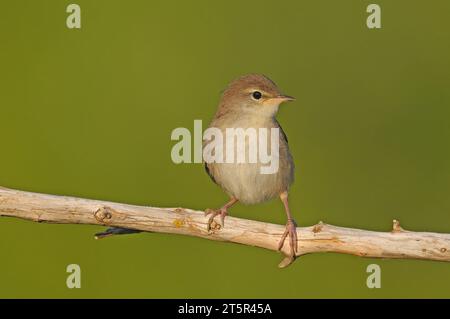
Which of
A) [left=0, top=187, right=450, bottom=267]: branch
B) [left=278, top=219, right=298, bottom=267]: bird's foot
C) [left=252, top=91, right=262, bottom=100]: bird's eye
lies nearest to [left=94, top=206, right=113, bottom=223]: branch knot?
[left=0, top=187, right=450, bottom=267]: branch

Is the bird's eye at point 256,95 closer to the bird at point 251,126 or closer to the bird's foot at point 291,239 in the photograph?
the bird at point 251,126

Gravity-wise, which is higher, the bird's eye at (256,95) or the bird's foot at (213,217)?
the bird's eye at (256,95)

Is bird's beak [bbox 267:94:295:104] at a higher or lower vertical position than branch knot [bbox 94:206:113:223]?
higher

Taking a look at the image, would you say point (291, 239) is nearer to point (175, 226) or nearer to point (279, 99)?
point (175, 226)

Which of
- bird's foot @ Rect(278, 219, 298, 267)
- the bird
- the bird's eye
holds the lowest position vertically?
bird's foot @ Rect(278, 219, 298, 267)

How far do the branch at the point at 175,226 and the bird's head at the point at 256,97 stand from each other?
1.00m

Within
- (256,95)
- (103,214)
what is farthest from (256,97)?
(103,214)

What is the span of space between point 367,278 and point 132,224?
321cm

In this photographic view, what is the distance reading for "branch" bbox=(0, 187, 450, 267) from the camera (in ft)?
15.8

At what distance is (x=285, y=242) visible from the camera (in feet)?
16.6

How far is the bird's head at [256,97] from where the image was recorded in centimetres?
557

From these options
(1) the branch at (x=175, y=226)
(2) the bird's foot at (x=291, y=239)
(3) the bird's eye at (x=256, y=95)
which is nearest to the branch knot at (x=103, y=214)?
(1) the branch at (x=175, y=226)

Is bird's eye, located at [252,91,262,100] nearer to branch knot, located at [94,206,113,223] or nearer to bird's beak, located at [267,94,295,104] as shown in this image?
bird's beak, located at [267,94,295,104]

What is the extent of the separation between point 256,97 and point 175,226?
1269mm
